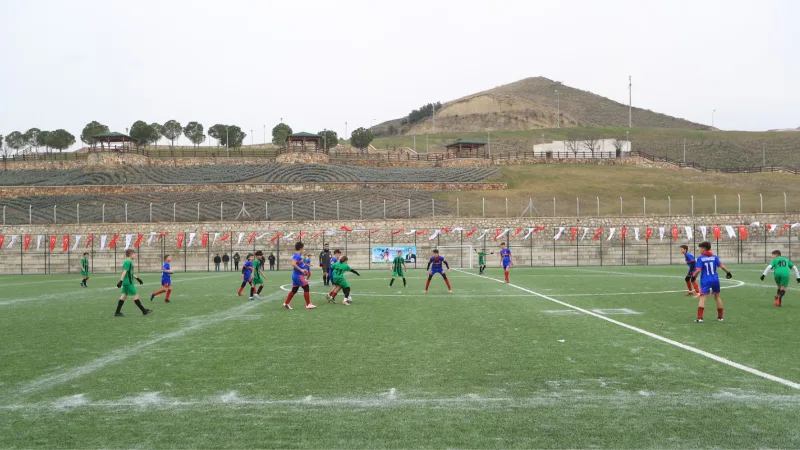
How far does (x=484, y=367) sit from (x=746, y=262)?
4439 centimetres

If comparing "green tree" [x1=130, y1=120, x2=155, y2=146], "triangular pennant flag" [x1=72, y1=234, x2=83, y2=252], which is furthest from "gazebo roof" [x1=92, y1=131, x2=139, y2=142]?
"triangular pennant flag" [x1=72, y1=234, x2=83, y2=252]

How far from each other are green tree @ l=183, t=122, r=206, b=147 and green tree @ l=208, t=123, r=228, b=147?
190 cm

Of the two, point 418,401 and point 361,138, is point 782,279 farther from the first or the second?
point 361,138

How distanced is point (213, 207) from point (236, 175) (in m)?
19.8

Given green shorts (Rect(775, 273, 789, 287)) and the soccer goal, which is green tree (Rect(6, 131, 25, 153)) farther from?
green shorts (Rect(775, 273, 789, 287))

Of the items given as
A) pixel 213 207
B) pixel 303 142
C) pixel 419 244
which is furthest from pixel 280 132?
pixel 419 244

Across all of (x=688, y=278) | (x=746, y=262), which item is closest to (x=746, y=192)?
(x=746, y=262)

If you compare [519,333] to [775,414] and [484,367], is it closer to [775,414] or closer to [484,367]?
[484,367]

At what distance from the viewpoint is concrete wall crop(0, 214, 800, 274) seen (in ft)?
152

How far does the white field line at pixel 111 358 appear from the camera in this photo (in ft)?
26.7

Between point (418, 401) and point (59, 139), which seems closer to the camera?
point (418, 401)

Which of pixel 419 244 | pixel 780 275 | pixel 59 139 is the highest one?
pixel 59 139

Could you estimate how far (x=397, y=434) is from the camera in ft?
19.6

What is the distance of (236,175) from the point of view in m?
76.4
